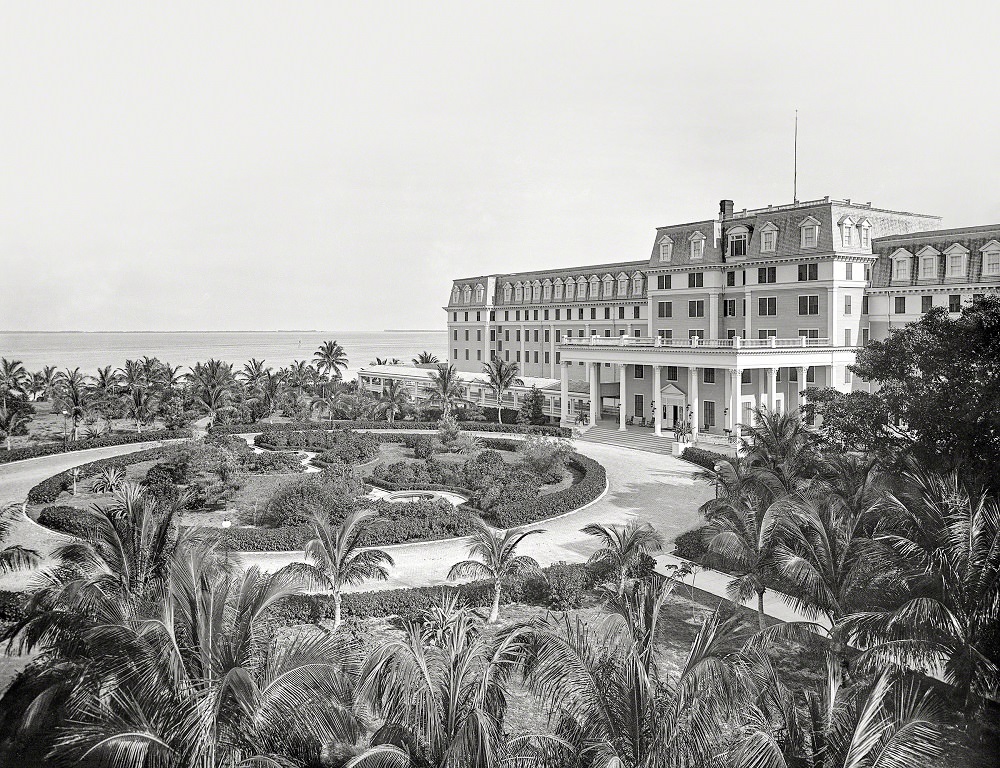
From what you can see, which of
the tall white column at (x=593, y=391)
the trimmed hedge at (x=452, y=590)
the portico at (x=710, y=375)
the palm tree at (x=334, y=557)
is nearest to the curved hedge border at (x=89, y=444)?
the trimmed hedge at (x=452, y=590)

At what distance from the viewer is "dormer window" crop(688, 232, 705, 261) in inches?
2084

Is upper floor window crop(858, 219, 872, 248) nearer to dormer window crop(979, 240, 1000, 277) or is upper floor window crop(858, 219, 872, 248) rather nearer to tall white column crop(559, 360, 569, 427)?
dormer window crop(979, 240, 1000, 277)

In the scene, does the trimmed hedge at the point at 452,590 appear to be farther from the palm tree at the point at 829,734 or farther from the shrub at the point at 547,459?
the shrub at the point at 547,459

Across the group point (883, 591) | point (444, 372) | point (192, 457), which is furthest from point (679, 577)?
point (444, 372)

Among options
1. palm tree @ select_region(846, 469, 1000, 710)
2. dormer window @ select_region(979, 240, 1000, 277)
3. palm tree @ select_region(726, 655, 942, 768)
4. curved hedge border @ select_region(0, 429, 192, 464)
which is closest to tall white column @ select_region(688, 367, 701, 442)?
dormer window @ select_region(979, 240, 1000, 277)

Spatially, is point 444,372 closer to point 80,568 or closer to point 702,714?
point 80,568

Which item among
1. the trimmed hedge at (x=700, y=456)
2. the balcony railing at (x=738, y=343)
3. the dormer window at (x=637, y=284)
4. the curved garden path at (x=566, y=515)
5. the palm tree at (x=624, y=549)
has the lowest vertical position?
the curved garden path at (x=566, y=515)

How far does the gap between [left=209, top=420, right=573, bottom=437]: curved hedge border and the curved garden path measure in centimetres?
588

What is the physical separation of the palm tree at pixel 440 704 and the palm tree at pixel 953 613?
6.36m

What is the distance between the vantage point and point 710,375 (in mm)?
50719

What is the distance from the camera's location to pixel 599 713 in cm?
974

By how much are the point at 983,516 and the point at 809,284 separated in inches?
1480

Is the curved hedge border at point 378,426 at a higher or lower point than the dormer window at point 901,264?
lower

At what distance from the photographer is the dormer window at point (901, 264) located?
155 feet
